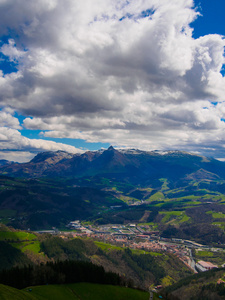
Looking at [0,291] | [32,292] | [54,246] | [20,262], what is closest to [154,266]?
[54,246]

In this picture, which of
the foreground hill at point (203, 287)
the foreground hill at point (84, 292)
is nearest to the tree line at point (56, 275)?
the foreground hill at point (84, 292)

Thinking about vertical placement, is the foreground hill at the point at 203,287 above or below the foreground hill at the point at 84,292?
below

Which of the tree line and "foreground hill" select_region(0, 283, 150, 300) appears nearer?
"foreground hill" select_region(0, 283, 150, 300)

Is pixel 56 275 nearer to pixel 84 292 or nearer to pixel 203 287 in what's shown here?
pixel 84 292

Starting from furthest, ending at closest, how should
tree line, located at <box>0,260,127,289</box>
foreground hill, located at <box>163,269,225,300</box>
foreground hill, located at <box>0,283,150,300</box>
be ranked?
foreground hill, located at <box>163,269,225,300</box>, tree line, located at <box>0,260,127,289</box>, foreground hill, located at <box>0,283,150,300</box>

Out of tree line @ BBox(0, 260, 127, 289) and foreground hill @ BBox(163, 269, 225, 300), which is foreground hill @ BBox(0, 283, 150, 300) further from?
foreground hill @ BBox(163, 269, 225, 300)

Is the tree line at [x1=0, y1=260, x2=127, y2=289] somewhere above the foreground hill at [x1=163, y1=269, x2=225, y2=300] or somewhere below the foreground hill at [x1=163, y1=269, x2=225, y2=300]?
Result: above

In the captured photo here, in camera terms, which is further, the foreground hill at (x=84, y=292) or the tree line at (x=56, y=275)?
the tree line at (x=56, y=275)

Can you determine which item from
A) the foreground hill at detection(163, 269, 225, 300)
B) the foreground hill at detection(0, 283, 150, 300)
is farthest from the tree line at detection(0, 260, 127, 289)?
the foreground hill at detection(163, 269, 225, 300)

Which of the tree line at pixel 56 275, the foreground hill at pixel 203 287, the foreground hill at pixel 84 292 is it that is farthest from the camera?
the foreground hill at pixel 203 287

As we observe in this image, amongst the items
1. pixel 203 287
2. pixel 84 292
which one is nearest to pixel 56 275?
pixel 84 292

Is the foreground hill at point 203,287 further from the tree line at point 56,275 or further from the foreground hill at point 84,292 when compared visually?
the tree line at point 56,275
